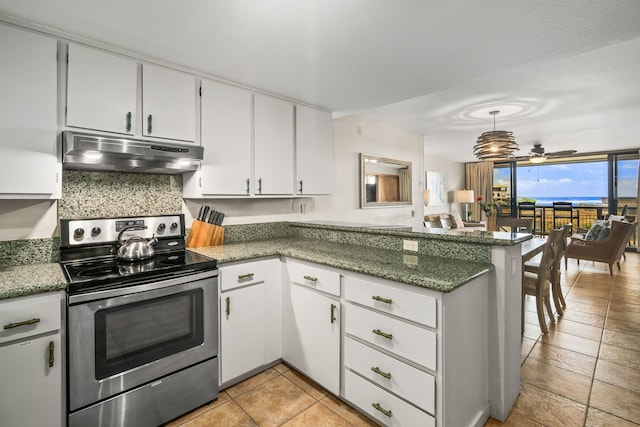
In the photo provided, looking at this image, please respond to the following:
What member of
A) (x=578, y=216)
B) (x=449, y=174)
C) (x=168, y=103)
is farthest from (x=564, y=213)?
(x=168, y=103)

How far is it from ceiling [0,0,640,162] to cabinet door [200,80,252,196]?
0.47 feet

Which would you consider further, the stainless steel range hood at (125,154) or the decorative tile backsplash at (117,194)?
the decorative tile backsplash at (117,194)

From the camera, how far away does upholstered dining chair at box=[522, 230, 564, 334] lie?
2.85 m

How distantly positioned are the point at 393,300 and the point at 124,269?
4.87ft

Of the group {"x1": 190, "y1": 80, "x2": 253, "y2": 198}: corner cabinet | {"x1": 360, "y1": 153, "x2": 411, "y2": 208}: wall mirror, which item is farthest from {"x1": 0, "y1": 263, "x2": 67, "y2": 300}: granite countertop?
{"x1": 360, "y1": 153, "x2": 411, "y2": 208}: wall mirror

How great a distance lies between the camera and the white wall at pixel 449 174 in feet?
25.5

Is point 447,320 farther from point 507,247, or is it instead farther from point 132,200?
point 132,200

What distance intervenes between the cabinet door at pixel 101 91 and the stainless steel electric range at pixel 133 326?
2.11 feet

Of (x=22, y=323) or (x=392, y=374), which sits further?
(x=392, y=374)

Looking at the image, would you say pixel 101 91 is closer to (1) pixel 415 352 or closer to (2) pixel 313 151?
(2) pixel 313 151

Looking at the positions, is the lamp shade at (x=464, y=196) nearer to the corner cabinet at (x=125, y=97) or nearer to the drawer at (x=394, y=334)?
the drawer at (x=394, y=334)

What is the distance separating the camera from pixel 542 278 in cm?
292

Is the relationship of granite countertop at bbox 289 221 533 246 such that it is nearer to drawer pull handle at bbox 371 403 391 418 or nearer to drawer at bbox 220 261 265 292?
drawer at bbox 220 261 265 292

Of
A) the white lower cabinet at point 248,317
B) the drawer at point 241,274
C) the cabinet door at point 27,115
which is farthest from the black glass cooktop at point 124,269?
the cabinet door at point 27,115
